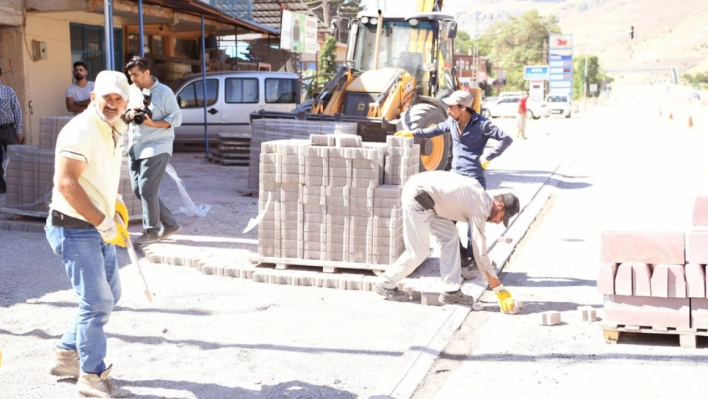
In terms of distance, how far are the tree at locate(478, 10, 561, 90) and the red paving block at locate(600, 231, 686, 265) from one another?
343ft

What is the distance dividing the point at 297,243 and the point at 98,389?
3.44 meters

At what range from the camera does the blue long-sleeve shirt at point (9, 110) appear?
510 inches

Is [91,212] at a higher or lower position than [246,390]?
higher

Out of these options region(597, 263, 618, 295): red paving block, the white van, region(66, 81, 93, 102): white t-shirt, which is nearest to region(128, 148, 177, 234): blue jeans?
region(597, 263, 618, 295): red paving block

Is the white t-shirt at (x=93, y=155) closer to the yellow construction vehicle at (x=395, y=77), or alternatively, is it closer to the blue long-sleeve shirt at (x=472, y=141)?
the blue long-sleeve shirt at (x=472, y=141)

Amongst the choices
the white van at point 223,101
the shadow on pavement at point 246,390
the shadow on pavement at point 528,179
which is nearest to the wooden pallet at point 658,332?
the shadow on pavement at point 246,390

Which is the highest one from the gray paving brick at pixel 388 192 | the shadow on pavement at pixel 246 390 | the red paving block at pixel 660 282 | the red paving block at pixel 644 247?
the gray paving brick at pixel 388 192

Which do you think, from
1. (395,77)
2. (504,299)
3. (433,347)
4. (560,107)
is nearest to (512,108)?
(560,107)

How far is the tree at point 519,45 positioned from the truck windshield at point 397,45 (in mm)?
93922

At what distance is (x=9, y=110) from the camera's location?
13016 millimetres

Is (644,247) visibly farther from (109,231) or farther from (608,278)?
(109,231)

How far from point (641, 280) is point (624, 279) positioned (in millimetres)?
120

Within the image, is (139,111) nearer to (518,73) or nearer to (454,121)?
(454,121)

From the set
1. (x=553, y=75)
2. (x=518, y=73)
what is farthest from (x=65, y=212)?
(x=518, y=73)
